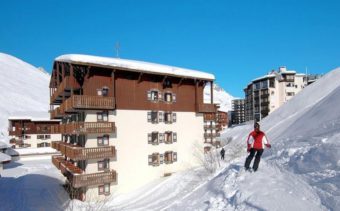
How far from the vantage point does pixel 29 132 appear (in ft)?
204

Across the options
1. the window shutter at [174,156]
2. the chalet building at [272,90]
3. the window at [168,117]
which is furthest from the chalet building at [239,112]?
the window at [168,117]

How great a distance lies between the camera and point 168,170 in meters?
28.9

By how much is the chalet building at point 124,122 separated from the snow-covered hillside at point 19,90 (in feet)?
278

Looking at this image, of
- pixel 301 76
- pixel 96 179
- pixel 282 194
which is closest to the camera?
pixel 282 194

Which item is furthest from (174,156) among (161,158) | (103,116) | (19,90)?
(19,90)

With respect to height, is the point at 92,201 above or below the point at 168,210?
below

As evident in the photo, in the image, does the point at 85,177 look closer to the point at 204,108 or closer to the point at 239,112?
the point at 204,108

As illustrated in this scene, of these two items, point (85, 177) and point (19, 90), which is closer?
point (85, 177)

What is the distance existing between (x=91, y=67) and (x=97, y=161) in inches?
332

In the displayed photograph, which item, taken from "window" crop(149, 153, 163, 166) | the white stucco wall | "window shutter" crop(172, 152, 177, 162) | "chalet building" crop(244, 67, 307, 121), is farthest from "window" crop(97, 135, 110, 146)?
"chalet building" crop(244, 67, 307, 121)

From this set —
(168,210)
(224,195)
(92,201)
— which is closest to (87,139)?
(92,201)

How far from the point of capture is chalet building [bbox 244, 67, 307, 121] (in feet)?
236

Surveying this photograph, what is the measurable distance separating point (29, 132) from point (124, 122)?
152 feet

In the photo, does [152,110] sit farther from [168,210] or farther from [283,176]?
[283,176]
